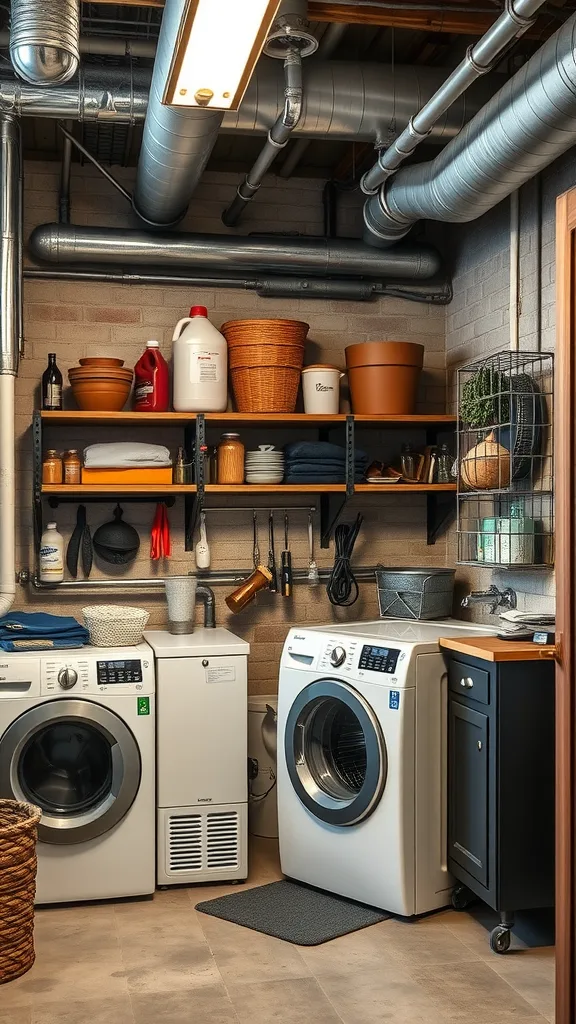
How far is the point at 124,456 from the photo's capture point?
407 centimetres

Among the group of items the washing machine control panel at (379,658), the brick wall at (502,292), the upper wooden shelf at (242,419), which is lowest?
the washing machine control panel at (379,658)

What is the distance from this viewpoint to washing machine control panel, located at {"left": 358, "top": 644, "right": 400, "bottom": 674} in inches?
136

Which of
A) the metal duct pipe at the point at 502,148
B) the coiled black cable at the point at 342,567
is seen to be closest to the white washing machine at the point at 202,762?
the coiled black cable at the point at 342,567

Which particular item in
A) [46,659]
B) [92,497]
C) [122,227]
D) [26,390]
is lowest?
[46,659]

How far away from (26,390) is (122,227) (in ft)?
2.69

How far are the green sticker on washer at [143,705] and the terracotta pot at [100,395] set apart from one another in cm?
117

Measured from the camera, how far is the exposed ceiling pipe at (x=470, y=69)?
8.34 ft

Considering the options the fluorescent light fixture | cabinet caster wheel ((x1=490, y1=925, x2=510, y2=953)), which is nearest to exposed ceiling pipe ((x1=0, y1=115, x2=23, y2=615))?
the fluorescent light fixture

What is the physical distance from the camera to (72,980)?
297cm

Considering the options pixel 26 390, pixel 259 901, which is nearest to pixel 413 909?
pixel 259 901

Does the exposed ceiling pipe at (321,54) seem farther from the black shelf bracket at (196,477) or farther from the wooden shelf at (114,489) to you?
the wooden shelf at (114,489)

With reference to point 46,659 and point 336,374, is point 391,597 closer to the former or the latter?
point 336,374

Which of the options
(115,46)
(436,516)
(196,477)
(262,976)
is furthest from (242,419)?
(262,976)

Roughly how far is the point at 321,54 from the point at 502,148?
954 mm
